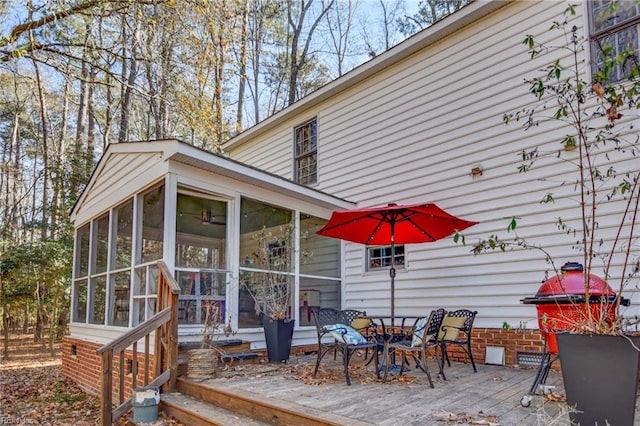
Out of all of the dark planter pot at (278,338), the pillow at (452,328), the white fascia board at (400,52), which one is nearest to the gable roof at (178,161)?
the dark planter pot at (278,338)

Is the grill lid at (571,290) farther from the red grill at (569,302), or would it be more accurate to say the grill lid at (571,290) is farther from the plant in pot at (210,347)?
the plant in pot at (210,347)

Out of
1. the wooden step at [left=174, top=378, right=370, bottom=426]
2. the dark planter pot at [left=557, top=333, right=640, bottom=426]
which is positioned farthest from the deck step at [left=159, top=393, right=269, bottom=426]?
the dark planter pot at [left=557, top=333, right=640, bottom=426]

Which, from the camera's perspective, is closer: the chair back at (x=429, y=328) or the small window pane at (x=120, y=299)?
the chair back at (x=429, y=328)

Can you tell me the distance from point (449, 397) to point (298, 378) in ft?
5.37

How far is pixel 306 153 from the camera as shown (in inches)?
358

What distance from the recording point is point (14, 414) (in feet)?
19.5

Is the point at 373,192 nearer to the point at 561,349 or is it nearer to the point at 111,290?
the point at 111,290

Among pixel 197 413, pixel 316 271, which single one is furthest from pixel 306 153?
pixel 197 413

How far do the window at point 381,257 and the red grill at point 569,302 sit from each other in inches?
144

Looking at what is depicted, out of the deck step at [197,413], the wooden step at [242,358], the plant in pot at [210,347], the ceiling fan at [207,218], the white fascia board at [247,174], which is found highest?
the white fascia board at [247,174]

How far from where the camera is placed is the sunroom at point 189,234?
548cm

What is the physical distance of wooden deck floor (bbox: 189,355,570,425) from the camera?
306 centimetres

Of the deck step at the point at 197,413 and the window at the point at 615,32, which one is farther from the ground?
the window at the point at 615,32

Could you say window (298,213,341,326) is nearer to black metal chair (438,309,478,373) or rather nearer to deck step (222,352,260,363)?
deck step (222,352,260,363)
